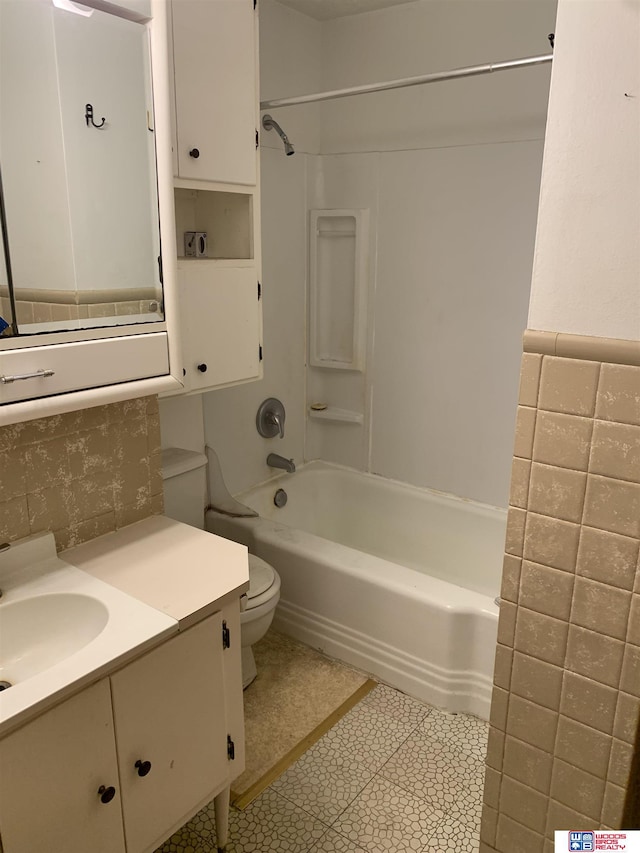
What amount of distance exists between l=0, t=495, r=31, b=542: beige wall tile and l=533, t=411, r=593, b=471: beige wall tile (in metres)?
1.08

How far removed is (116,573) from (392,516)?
5.40 ft

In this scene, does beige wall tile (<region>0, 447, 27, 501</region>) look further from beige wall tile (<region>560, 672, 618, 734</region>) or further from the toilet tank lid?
beige wall tile (<region>560, 672, 618, 734</region>)

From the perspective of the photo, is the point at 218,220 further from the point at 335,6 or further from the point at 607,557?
the point at 607,557

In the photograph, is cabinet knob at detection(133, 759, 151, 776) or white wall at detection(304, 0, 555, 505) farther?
white wall at detection(304, 0, 555, 505)

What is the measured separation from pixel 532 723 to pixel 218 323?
1.28m

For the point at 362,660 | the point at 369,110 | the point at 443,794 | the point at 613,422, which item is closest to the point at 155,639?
the point at 613,422

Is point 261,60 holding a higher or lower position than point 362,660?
higher

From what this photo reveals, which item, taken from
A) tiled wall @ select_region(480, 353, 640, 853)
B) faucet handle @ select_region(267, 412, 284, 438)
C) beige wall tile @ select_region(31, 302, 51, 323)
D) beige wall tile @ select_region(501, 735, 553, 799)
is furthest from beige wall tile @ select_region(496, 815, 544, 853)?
faucet handle @ select_region(267, 412, 284, 438)

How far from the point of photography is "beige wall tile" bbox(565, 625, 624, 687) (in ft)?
3.96

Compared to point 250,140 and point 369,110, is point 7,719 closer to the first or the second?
point 250,140

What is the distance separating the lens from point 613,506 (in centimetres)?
115

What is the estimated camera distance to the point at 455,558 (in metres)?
2.73

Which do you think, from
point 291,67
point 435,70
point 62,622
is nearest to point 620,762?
point 62,622

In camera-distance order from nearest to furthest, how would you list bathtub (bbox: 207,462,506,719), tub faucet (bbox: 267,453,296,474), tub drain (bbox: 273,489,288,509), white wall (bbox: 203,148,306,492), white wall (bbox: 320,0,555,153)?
bathtub (bbox: 207,462,506,719) < white wall (bbox: 320,0,555,153) < white wall (bbox: 203,148,306,492) < tub faucet (bbox: 267,453,296,474) < tub drain (bbox: 273,489,288,509)
